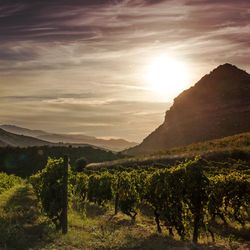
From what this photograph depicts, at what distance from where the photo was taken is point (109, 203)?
48938 millimetres

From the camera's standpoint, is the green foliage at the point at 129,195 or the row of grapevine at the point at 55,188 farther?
the green foliage at the point at 129,195

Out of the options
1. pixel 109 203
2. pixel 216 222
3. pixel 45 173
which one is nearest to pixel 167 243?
pixel 45 173

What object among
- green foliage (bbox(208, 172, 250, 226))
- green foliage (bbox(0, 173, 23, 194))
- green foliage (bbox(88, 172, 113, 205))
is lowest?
green foliage (bbox(0, 173, 23, 194))

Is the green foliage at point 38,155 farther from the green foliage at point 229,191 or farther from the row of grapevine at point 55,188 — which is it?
the green foliage at point 229,191

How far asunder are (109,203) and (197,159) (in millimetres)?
24640

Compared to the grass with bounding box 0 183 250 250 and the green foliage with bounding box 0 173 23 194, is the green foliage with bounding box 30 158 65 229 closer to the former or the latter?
the grass with bounding box 0 183 250 250

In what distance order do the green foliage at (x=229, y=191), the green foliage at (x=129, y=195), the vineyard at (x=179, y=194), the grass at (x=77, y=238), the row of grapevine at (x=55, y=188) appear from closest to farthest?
the grass at (x=77, y=238), the vineyard at (x=179, y=194), the row of grapevine at (x=55, y=188), the green foliage at (x=229, y=191), the green foliage at (x=129, y=195)

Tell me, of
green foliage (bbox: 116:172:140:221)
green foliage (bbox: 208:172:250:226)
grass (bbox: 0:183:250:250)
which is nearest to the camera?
grass (bbox: 0:183:250:250)

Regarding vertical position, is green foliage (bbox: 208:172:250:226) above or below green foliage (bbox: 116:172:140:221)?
above

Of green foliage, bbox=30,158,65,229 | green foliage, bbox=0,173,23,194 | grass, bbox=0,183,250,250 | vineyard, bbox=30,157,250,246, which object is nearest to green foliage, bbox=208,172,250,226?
vineyard, bbox=30,157,250,246

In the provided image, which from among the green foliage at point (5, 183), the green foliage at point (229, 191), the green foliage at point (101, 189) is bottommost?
the green foliage at point (5, 183)

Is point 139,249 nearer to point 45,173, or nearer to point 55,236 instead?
point 55,236

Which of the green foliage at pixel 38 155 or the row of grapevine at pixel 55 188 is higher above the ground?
the row of grapevine at pixel 55 188

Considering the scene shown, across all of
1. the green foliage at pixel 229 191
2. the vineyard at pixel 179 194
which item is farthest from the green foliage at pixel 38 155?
the green foliage at pixel 229 191
